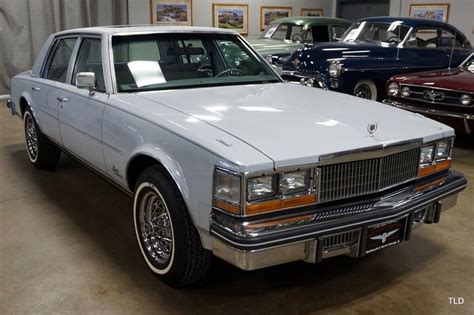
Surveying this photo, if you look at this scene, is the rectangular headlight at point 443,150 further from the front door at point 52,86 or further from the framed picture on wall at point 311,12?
the framed picture on wall at point 311,12

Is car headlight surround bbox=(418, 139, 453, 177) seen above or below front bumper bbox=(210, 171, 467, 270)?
above

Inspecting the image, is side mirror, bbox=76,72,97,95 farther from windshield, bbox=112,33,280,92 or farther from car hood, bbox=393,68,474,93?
car hood, bbox=393,68,474,93

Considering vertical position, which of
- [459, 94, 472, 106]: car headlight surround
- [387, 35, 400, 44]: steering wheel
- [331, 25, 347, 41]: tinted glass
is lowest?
[459, 94, 472, 106]: car headlight surround

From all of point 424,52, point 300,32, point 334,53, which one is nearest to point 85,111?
point 334,53

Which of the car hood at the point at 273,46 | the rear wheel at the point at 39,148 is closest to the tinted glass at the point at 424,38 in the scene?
the car hood at the point at 273,46

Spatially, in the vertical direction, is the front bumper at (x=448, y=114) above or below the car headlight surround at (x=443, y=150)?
below

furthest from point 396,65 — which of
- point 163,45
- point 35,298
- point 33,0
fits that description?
point 33,0

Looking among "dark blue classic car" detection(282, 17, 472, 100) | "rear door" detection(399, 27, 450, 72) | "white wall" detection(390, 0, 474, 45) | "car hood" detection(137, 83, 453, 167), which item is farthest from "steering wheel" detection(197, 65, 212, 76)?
"white wall" detection(390, 0, 474, 45)

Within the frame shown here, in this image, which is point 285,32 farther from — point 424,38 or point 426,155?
point 426,155

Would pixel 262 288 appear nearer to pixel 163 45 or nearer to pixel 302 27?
pixel 163 45

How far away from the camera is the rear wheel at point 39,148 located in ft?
14.9

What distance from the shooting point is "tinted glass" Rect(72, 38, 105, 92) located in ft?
10.8

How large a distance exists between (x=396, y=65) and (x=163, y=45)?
183 inches

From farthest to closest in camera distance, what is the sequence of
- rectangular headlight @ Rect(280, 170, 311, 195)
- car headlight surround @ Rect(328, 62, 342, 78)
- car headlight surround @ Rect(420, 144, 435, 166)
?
car headlight surround @ Rect(328, 62, 342, 78) → car headlight surround @ Rect(420, 144, 435, 166) → rectangular headlight @ Rect(280, 170, 311, 195)
